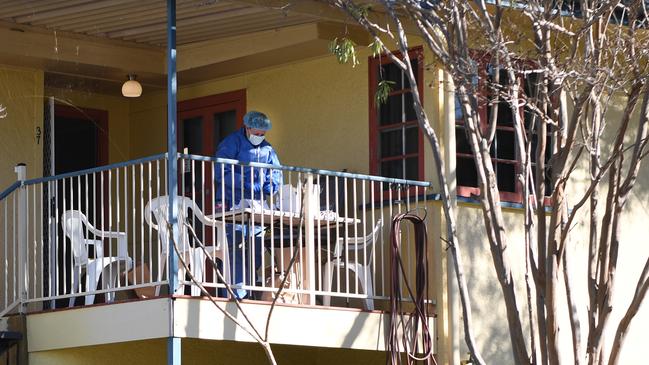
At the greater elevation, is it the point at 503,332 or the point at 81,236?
the point at 81,236

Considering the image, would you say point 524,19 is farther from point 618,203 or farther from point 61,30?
point 61,30

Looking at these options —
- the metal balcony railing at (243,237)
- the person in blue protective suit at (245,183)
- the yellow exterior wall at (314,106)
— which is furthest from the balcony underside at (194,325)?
the yellow exterior wall at (314,106)

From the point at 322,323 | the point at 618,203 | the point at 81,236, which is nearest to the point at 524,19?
the point at 618,203

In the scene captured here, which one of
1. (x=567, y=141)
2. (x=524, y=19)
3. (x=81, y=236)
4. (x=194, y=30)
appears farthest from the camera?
(x=194, y=30)

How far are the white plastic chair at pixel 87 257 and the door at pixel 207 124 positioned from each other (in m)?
2.84

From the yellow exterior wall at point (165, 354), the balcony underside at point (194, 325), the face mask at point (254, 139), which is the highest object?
the face mask at point (254, 139)

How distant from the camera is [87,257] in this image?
12.2 m

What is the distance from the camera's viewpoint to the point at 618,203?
11.2 m

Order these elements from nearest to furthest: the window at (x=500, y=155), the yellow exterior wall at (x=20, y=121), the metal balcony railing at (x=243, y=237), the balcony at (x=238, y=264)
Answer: the balcony at (x=238, y=264) → the metal balcony railing at (x=243, y=237) → the window at (x=500, y=155) → the yellow exterior wall at (x=20, y=121)

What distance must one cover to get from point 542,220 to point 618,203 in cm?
75

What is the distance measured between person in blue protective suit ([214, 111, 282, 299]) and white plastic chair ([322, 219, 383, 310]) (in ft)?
2.13

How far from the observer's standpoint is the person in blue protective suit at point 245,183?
11.9 metres

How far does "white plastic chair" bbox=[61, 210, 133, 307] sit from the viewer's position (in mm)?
12102

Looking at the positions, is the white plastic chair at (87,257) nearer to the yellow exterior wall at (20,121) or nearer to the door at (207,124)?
the yellow exterior wall at (20,121)
